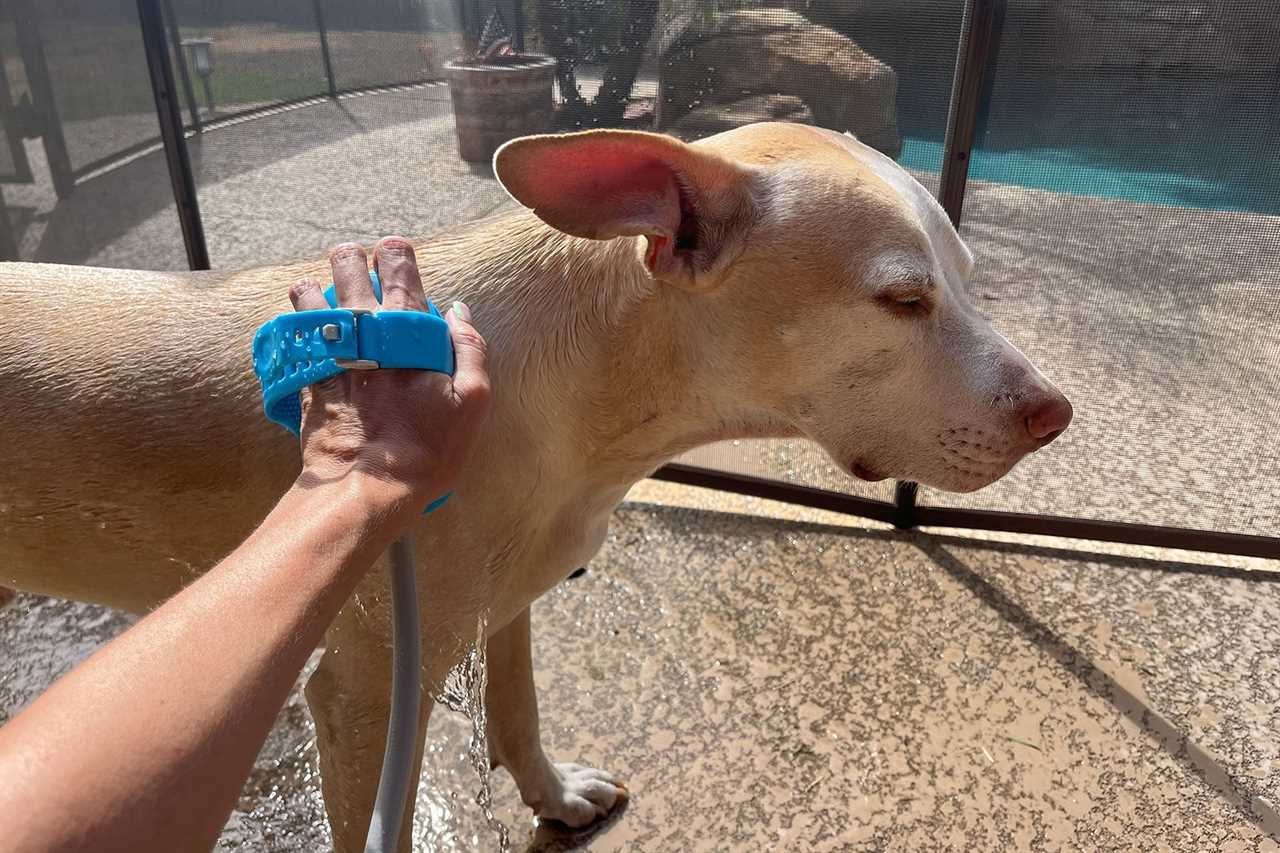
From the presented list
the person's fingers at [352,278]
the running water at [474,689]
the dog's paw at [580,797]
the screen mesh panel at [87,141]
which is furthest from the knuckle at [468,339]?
the screen mesh panel at [87,141]

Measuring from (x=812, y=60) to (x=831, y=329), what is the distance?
2.04m

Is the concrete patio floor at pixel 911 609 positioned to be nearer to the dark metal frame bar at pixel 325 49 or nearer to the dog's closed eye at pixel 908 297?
the dark metal frame bar at pixel 325 49

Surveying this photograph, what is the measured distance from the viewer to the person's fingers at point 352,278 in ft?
4.43

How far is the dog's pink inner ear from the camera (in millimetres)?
1542

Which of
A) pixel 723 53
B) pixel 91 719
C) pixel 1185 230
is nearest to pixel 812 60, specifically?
pixel 723 53

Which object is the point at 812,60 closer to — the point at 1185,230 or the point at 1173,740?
the point at 1185,230

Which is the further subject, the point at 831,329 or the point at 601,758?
the point at 601,758

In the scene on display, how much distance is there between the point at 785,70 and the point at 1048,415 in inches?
84.9

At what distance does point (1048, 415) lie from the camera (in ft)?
5.71

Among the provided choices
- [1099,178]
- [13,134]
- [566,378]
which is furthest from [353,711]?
[13,134]

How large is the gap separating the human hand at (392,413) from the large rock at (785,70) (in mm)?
2430

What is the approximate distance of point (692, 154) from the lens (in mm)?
1624

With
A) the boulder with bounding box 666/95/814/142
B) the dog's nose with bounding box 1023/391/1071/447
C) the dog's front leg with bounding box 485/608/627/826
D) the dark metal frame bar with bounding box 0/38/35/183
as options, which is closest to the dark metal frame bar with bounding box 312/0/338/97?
the dark metal frame bar with bounding box 0/38/35/183

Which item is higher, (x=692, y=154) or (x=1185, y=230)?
(x=692, y=154)
